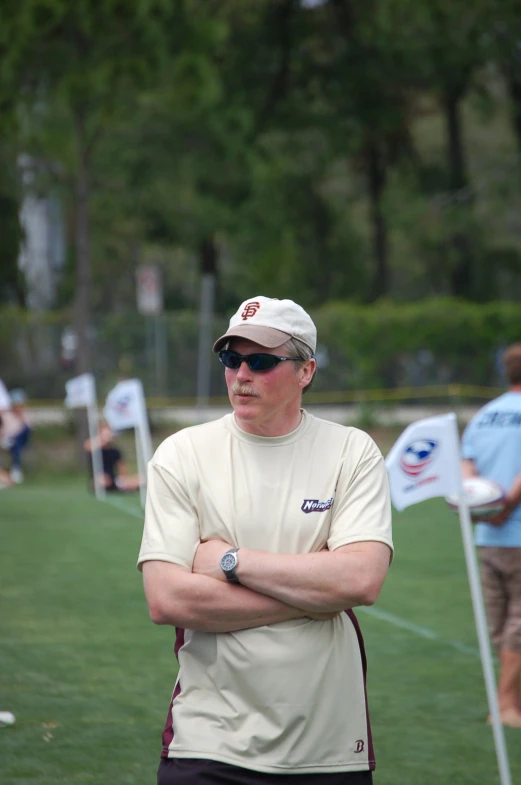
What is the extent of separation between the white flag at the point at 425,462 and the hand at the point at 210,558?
236 centimetres

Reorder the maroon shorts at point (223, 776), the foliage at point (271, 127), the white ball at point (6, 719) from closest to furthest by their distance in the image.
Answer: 1. the maroon shorts at point (223, 776)
2. the white ball at point (6, 719)
3. the foliage at point (271, 127)

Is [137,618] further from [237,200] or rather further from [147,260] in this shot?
[147,260]

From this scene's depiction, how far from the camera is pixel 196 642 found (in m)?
3.41

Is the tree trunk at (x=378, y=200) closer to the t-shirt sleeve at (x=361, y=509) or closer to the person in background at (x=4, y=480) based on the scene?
the person in background at (x=4, y=480)

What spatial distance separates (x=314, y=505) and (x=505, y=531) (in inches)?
170

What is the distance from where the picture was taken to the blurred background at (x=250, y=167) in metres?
26.2

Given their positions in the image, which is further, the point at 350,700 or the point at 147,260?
the point at 147,260

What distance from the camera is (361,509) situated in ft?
11.5

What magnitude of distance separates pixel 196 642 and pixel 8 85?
77.4ft

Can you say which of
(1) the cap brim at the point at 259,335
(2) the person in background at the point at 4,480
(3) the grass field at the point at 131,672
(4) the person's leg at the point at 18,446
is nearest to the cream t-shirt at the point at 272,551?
(1) the cap brim at the point at 259,335

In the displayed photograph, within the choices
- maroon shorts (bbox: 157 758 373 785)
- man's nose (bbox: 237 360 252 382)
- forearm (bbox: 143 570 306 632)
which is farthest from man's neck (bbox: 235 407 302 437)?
maroon shorts (bbox: 157 758 373 785)

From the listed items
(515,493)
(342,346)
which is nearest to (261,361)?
(515,493)

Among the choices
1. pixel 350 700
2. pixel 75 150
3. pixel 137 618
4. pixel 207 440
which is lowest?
pixel 137 618

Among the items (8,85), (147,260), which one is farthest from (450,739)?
(147,260)
